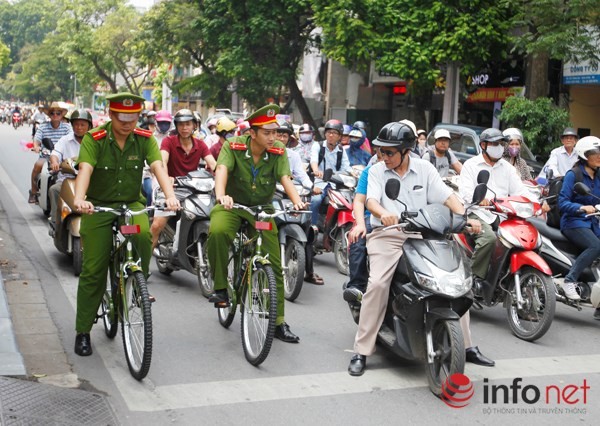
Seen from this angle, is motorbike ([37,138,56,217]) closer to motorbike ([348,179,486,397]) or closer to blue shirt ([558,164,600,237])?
blue shirt ([558,164,600,237])

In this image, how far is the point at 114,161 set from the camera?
240 inches

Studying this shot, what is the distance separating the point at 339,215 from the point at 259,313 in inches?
156

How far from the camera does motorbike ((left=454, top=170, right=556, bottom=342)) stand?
6969 mm

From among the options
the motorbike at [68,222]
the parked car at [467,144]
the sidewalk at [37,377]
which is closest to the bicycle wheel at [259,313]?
the sidewalk at [37,377]

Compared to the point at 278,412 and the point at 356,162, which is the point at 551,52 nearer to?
the point at 356,162

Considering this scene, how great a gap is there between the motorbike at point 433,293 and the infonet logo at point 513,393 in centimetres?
8

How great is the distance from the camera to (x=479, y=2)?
2027 cm

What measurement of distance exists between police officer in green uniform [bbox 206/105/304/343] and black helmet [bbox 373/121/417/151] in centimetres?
97

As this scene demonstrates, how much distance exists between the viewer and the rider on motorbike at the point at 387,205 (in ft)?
19.2

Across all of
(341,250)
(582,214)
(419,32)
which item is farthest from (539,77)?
(582,214)

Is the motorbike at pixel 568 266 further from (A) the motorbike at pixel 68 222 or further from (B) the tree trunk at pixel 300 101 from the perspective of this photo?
(B) the tree trunk at pixel 300 101

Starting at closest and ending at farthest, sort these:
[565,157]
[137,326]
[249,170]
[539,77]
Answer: [137,326] < [249,170] < [565,157] < [539,77]

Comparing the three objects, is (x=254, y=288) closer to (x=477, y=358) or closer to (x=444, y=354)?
(x=444, y=354)

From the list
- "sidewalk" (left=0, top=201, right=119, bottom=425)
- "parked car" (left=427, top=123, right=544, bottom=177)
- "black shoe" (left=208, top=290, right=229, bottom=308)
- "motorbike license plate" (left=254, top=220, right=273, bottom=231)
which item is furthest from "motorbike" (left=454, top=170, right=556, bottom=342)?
"parked car" (left=427, top=123, right=544, bottom=177)
